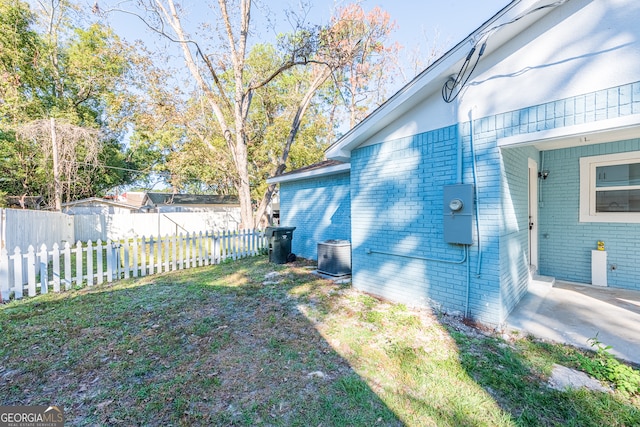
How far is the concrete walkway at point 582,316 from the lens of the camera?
318 centimetres

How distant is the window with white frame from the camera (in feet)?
15.2

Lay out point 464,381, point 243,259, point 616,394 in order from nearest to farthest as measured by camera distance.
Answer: point 616,394, point 464,381, point 243,259

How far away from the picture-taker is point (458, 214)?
383 centimetres

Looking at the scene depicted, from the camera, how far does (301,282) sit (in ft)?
19.8

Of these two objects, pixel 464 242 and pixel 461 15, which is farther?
pixel 461 15

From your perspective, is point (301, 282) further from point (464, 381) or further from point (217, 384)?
point (464, 381)

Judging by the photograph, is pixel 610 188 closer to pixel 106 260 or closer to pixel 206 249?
pixel 206 249

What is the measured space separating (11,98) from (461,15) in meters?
19.7

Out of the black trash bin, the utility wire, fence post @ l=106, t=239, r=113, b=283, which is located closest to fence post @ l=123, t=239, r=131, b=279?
fence post @ l=106, t=239, r=113, b=283

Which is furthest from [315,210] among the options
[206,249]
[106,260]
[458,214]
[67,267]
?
[106,260]

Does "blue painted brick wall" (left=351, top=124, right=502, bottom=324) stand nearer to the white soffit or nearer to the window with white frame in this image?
the white soffit

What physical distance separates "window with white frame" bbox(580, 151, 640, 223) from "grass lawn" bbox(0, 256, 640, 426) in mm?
3276

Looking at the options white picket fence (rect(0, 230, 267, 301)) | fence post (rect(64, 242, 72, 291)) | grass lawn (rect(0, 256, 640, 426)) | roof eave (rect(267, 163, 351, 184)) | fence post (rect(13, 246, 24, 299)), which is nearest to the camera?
grass lawn (rect(0, 256, 640, 426))

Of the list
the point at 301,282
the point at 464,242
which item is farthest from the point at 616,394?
the point at 301,282
